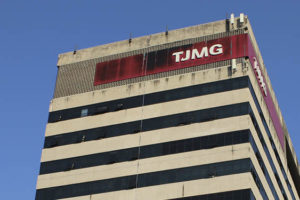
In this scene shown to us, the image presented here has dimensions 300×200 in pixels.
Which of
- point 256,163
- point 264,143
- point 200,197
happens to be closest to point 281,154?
point 264,143

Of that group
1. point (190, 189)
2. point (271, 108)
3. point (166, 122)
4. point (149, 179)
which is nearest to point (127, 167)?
point (149, 179)

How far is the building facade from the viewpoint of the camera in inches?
3634

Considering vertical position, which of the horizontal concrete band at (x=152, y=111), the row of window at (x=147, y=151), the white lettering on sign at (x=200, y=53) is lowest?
the row of window at (x=147, y=151)

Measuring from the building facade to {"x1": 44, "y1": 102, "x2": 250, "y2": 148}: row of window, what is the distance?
152mm

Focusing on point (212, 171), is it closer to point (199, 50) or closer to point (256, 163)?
point (256, 163)

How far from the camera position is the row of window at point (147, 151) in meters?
92.8

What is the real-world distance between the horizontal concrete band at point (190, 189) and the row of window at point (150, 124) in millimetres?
9328

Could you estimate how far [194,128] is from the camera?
314 feet

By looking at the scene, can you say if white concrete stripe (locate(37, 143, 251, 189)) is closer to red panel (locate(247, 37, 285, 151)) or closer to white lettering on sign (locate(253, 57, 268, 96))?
white lettering on sign (locate(253, 57, 268, 96))

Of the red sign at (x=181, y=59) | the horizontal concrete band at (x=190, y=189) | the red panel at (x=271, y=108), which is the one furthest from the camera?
the red panel at (x=271, y=108)

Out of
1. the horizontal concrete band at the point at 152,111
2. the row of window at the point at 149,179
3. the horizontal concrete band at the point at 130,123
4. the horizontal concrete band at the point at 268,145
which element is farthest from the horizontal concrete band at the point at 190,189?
the horizontal concrete band at the point at 152,111

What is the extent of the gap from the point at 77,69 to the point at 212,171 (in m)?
Answer: 31.8

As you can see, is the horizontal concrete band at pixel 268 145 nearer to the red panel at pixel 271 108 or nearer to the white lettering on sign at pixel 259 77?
the white lettering on sign at pixel 259 77

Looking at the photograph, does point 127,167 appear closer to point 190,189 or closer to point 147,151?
point 147,151
